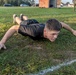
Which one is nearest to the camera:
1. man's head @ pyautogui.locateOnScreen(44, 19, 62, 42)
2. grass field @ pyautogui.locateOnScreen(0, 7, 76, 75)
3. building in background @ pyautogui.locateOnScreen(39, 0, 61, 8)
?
grass field @ pyautogui.locateOnScreen(0, 7, 76, 75)

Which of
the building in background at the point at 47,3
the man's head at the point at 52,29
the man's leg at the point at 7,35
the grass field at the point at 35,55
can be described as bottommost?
the building in background at the point at 47,3

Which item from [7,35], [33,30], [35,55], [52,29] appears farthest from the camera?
[33,30]

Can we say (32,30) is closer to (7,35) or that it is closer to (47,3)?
(7,35)

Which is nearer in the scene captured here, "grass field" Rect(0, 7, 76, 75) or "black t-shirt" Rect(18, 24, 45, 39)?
"grass field" Rect(0, 7, 76, 75)

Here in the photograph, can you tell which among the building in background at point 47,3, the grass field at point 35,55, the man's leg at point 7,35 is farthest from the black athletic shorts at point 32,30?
the building in background at point 47,3

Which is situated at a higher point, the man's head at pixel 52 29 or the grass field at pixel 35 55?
the man's head at pixel 52 29

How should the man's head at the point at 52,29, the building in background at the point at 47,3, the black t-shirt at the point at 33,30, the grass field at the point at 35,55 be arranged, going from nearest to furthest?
the grass field at the point at 35,55, the man's head at the point at 52,29, the black t-shirt at the point at 33,30, the building in background at the point at 47,3

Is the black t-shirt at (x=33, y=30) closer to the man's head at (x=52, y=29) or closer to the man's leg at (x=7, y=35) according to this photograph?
the man's leg at (x=7, y=35)

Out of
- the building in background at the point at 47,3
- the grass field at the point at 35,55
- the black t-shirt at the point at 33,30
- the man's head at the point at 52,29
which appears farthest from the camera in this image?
the building in background at the point at 47,3

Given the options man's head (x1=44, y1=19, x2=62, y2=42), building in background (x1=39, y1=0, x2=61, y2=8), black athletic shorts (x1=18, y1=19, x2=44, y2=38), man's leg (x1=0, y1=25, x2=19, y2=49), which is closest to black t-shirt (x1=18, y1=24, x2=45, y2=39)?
black athletic shorts (x1=18, y1=19, x2=44, y2=38)

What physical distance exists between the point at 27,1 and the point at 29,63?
9060cm

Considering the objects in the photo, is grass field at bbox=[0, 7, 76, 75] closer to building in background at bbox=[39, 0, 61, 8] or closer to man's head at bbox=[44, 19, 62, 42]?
man's head at bbox=[44, 19, 62, 42]

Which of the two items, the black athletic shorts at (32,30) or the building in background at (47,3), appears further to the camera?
the building in background at (47,3)

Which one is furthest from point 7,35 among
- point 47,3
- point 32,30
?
point 47,3
